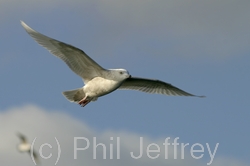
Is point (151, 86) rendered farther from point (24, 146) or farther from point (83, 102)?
point (24, 146)

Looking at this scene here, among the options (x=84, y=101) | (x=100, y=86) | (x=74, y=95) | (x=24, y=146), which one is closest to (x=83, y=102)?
(x=84, y=101)

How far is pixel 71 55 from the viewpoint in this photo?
13.7 metres

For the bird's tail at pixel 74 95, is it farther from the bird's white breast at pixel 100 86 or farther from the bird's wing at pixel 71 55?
the bird's wing at pixel 71 55

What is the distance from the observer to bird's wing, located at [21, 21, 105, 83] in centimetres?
1349

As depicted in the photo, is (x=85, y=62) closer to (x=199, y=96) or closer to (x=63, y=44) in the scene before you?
(x=63, y=44)

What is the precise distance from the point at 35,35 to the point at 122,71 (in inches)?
102

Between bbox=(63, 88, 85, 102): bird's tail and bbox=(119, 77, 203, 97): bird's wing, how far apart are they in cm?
192

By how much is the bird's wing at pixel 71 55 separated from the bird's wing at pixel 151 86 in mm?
2091

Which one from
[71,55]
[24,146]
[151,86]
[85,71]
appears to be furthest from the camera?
[151,86]

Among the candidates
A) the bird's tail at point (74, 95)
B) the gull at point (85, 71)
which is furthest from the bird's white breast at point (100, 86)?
the bird's tail at point (74, 95)

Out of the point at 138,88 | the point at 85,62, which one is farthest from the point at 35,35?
the point at 138,88

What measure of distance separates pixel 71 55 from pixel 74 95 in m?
1.44

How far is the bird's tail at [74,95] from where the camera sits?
567 inches

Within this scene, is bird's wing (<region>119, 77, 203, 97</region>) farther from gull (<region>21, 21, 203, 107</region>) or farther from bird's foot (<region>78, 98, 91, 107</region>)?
bird's foot (<region>78, 98, 91, 107</region>)
